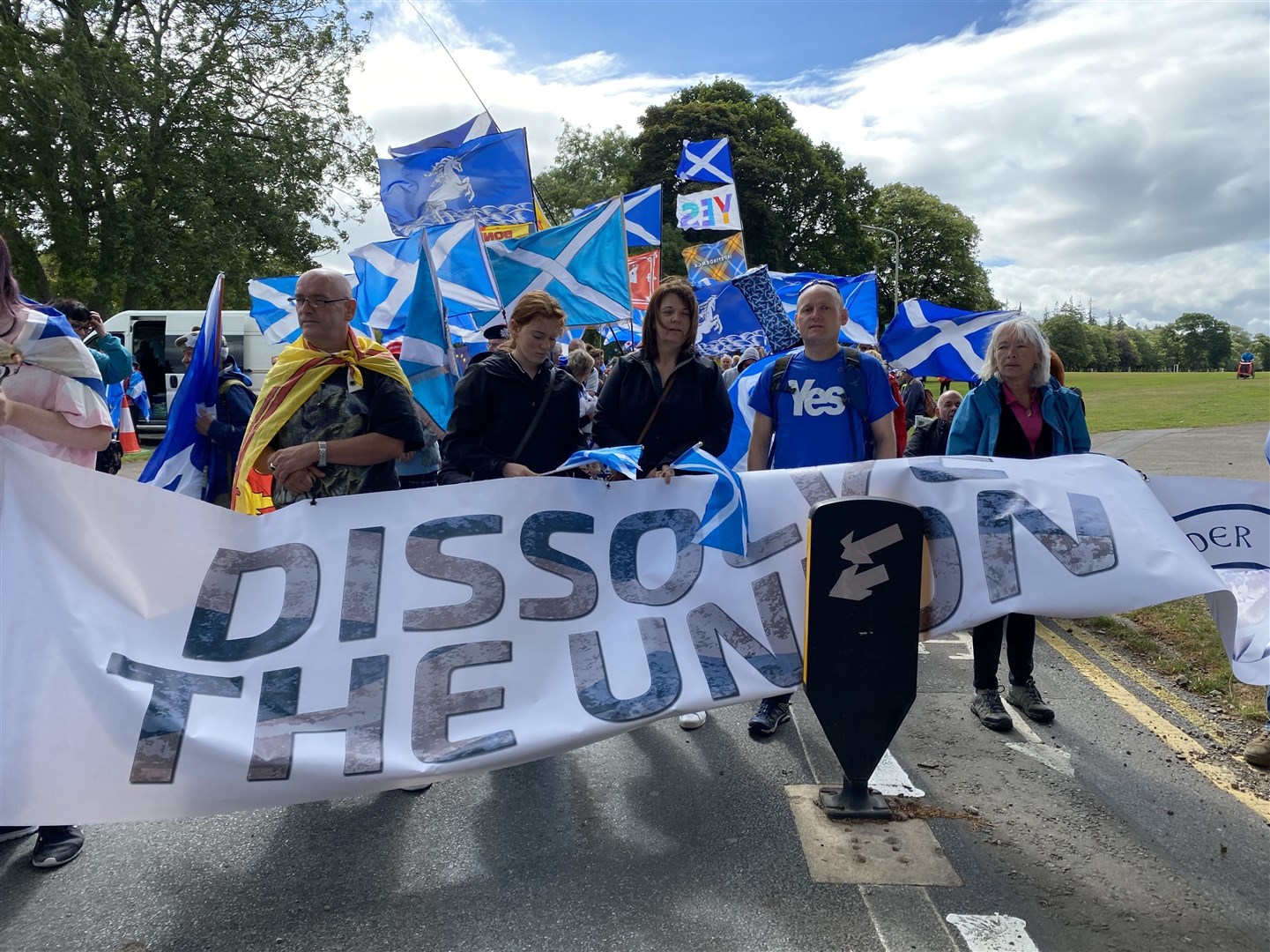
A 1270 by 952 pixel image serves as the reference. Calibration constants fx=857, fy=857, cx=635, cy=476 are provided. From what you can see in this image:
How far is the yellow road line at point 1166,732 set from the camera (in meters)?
3.33

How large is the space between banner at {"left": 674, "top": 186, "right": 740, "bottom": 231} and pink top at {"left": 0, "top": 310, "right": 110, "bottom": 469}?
41.6 feet

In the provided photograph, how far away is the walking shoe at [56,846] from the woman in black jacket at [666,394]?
8.20 ft

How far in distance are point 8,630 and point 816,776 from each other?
9.70 ft

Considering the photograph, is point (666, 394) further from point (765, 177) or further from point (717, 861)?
point (765, 177)

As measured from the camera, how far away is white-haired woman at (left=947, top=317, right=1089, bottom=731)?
395cm

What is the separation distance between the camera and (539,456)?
3.73 meters

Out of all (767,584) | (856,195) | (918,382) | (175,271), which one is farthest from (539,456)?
(856,195)

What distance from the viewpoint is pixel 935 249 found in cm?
6425

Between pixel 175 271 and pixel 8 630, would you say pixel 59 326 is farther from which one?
pixel 175 271

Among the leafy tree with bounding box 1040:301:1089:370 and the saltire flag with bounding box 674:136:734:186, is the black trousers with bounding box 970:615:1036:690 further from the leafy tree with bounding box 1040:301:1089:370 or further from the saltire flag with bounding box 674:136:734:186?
the leafy tree with bounding box 1040:301:1089:370

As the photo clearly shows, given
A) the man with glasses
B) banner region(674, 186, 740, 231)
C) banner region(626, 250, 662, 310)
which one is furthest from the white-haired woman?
banner region(674, 186, 740, 231)

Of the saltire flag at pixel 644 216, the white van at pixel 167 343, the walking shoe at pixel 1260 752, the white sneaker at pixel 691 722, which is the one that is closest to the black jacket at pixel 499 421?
the white sneaker at pixel 691 722

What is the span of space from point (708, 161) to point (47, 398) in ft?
43.6

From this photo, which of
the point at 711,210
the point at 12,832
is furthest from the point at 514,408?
the point at 711,210
